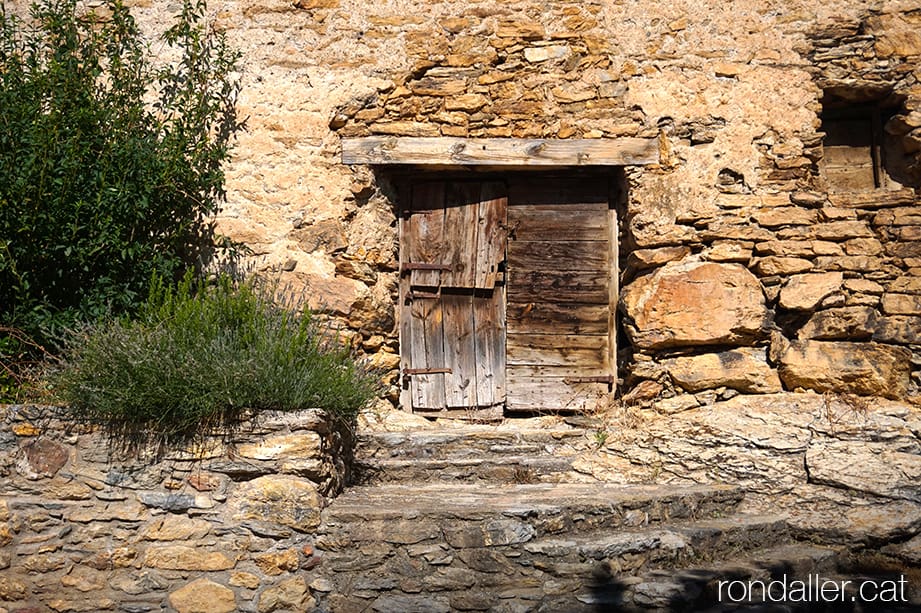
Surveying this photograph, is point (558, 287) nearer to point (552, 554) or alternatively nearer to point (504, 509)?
point (504, 509)

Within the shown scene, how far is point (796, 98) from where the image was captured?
17.6 feet

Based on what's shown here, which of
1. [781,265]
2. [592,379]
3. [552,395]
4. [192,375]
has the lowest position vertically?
[552,395]

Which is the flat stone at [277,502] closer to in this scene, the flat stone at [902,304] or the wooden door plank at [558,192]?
the wooden door plank at [558,192]

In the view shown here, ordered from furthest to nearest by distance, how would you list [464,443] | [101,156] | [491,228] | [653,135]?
[491,228], [653,135], [464,443], [101,156]

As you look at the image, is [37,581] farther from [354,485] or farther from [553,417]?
[553,417]

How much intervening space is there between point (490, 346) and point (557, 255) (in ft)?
2.60

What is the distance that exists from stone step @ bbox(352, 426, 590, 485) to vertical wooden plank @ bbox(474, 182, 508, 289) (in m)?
1.20

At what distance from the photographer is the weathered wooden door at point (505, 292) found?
5.70 meters

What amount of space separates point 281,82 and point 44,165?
1.66 meters

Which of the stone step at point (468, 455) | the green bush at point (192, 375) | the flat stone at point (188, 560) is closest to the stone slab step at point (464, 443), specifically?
the stone step at point (468, 455)

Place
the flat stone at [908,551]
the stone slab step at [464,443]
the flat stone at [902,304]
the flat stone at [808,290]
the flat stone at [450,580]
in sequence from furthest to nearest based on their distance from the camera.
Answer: the flat stone at [808,290], the flat stone at [902,304], the stone slab step at [464,443], the flat stone at [908,551], the flat stone at [450,580]

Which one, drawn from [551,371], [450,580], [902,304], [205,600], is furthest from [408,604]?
[902,304]

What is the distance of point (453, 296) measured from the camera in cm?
578

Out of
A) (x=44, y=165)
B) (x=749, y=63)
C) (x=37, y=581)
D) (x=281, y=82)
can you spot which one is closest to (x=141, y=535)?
(x=37, y=581)
